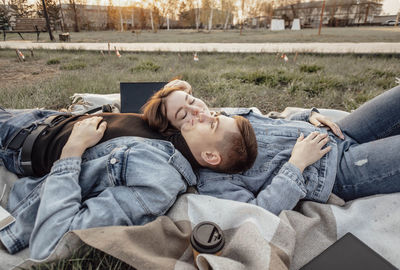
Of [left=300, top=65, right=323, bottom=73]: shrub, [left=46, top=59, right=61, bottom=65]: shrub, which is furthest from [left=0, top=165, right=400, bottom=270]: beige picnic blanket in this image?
[left=46, top=59, right=61, bottom=65]: shrub

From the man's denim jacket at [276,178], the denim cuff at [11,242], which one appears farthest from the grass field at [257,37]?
the denim cuff at [11,242]

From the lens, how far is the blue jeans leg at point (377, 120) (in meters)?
1.82

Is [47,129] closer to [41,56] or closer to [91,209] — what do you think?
[91,209]

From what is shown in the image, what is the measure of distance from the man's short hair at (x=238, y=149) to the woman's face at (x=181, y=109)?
297 millimetres

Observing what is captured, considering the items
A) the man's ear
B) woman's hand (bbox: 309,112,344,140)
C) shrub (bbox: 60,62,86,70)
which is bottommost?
the man's ear

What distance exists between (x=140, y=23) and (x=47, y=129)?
49.3 m

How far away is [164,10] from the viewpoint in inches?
1503

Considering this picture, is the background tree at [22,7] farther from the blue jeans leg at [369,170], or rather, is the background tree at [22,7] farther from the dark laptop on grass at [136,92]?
the blue jeans leg at [369,170]

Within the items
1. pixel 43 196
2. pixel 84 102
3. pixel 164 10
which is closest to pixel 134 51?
pixel 84 102

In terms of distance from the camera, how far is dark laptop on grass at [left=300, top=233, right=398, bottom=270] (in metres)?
1.12

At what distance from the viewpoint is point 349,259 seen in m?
1.16

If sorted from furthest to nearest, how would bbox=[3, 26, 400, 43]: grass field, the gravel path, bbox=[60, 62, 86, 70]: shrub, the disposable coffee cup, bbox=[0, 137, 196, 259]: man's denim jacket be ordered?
1. bbox=[3, 26, 400, 43]: grass field
2. the gravel path
3. bbox=[60, 62, 86, 70]: shrub
4. bbox=[0, 137, 196, 259]: man's denim jacket
5. the disposable coffee cup

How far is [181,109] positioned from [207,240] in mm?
1039

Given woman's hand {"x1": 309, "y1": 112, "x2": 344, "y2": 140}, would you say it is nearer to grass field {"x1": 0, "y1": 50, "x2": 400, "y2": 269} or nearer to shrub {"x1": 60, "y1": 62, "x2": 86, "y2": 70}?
grass field {"x1": 0, "y1": 50, "x2": 400, "y2": 269}
